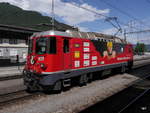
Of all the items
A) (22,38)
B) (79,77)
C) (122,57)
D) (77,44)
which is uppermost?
(22,38)

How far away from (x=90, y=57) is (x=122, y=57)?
6.03 m

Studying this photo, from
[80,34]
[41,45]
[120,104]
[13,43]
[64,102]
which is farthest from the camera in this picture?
[13,43]

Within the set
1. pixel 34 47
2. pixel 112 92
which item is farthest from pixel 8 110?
pixel 112 92

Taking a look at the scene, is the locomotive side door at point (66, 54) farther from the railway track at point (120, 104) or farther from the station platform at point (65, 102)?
the railway track at point (120, 104)

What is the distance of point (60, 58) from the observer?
8.40m

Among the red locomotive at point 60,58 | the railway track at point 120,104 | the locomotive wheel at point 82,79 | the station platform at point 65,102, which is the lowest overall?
the railway track at point 120,104

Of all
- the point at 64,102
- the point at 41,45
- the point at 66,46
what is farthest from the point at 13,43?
the point at 64,102

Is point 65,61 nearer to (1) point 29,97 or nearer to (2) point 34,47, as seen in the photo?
(2) point 34,47

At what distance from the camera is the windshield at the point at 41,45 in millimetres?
8180

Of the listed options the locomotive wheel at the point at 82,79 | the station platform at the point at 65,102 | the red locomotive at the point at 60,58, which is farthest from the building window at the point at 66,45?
the station platform at the point at 65,102

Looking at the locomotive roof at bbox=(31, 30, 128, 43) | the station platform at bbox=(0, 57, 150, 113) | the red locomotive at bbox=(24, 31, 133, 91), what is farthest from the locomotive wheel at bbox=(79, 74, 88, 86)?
the locomotive roof at bbox=(31, 30, 128, 43)

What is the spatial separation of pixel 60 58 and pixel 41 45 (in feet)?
4.15

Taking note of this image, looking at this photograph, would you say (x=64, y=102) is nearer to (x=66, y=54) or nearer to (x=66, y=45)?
(x=66, y=54)

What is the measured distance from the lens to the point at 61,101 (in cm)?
755
